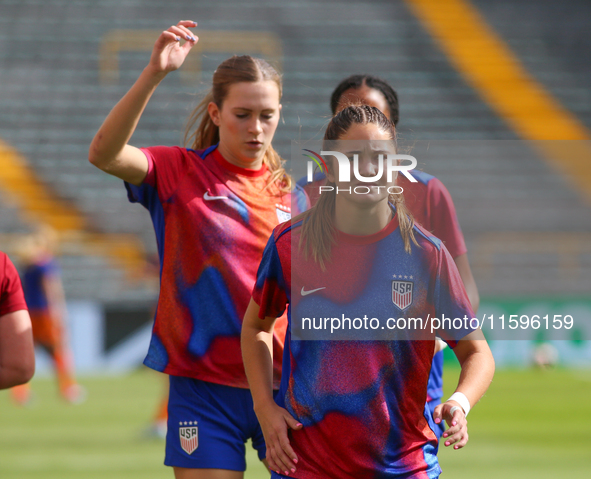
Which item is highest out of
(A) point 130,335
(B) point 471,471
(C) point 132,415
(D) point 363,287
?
(A) point 130,335

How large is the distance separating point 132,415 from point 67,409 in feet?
3.33

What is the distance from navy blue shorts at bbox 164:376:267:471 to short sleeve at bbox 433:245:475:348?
1016 millimetres

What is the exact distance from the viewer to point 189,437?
114 inches

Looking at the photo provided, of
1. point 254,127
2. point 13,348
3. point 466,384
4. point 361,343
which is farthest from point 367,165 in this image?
point 13,348

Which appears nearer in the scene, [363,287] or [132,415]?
[363,287]

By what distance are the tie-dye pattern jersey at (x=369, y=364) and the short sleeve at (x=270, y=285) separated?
6 centimetres

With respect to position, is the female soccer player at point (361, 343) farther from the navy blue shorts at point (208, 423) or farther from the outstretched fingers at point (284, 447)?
the navy blue shorts at point (208, 423)

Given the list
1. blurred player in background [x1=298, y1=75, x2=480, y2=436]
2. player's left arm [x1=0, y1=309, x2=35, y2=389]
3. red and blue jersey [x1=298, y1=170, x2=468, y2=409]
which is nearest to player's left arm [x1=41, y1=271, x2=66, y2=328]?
blurred player in background [x1=298, y1=75, x2=480, y2=436]

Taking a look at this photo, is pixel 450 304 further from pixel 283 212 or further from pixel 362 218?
pixel 283 212

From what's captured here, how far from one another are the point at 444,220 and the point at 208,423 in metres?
1.11

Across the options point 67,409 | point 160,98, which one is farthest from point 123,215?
point 67,409

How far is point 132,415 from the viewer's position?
8094mm

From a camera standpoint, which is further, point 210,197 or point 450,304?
point 210,197

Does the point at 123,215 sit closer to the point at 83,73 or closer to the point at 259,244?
the point at 83,73
